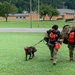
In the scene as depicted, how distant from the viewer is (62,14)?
127750 mm

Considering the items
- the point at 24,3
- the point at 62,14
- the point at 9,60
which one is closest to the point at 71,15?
the point at 62,14

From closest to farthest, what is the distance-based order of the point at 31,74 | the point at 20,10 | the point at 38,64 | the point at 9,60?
the point at 31,74
the point at 38,64
the point at 9,60
the point at 20,10

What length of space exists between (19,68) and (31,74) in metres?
1.16

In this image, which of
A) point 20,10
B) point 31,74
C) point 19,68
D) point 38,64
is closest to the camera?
point 31,74

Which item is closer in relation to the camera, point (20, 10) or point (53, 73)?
point (53, 73)

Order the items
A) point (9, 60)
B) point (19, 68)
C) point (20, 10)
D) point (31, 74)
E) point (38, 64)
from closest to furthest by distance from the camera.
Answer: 1. point (31, 74)
2. point (19, 68)
3. point (38, 64)
4. point (9, 60)
5. point (20, 10)

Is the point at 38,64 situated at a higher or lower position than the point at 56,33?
lower

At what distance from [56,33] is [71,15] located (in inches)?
4896

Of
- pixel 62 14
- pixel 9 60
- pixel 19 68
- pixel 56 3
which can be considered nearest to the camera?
pixel 19 68

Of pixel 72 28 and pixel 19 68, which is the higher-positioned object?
pixel 72 28

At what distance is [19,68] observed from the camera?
431 inches

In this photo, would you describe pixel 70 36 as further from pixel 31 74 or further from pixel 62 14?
pixel 62 14

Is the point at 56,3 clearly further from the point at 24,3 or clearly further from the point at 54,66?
the point at 54,66

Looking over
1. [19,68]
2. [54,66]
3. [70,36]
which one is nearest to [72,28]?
[70,36]
